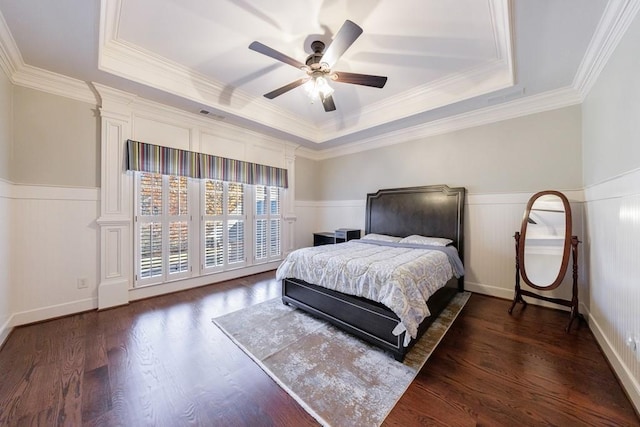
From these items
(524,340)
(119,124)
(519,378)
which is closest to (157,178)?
(119,124)

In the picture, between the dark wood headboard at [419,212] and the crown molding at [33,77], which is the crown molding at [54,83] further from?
the dark wood headboard at [419,212]

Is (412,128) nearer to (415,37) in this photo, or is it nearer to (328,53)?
(415,37)

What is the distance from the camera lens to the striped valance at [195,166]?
317 cm

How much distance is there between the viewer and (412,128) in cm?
414

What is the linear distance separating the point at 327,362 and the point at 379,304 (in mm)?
643

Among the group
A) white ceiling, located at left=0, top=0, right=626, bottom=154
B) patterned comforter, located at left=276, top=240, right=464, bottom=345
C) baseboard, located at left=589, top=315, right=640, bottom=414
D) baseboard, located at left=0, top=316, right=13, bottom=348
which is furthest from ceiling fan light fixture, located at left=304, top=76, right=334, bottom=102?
baseboard, located at left=0, top=316, right=13, bottom=348

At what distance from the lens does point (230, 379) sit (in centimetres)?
177

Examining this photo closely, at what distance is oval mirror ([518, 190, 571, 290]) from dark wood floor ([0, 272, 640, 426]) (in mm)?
498

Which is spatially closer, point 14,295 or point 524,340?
point 524,340

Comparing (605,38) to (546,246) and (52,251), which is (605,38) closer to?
(546,246)

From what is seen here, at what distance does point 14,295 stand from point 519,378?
4.72 meters

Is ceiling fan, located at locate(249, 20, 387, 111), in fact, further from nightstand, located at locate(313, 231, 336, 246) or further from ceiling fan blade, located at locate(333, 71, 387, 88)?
nightstand, located at locate(313, 231, 336, 246)

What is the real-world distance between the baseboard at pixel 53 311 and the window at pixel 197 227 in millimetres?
523

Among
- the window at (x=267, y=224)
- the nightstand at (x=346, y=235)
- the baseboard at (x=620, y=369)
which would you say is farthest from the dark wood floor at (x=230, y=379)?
the nightstand at (x=346, y=235)
